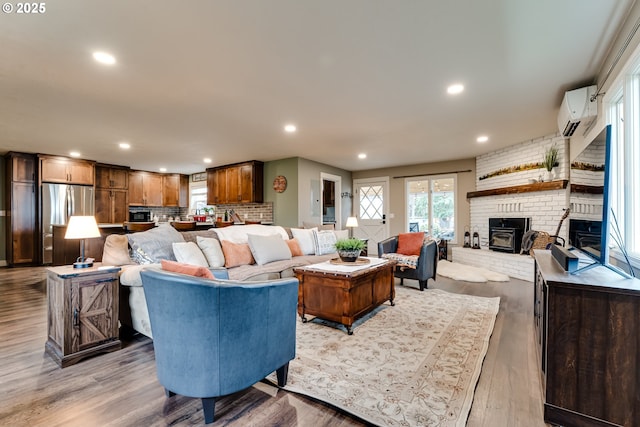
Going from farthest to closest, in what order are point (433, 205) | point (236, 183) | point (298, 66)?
point (433, 205)
point (236, 183)
point (298, 66)

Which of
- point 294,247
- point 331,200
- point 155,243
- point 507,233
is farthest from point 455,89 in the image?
point 331,200

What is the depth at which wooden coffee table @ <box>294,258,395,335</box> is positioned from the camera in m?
2.63

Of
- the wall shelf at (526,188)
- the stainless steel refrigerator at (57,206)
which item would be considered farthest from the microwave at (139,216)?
the wall shelf at (526,188)

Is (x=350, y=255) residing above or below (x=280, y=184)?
below

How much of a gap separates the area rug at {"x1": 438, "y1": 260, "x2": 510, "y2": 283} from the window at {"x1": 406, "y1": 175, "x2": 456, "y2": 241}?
53.0 inches

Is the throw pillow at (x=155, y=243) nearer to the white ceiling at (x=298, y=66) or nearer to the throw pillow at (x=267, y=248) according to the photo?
the throw pillow at (x=267, y=248)

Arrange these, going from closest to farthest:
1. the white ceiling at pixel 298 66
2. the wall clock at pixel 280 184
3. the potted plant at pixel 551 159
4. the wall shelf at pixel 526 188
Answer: the white ceiling at pixel 298 66, the wall shelf at pixel 526 188, the potted plant at pixel 551 159, the wall clock at pixel 280 184

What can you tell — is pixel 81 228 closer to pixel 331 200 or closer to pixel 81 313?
pixel 81 313

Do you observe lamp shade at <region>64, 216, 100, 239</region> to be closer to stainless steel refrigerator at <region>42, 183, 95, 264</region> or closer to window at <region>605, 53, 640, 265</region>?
window at <region>605, 53, 640, 265</region>

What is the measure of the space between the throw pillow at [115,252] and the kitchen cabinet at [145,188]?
6.13 metres

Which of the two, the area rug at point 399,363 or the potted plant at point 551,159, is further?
the potted plant at point 551,159

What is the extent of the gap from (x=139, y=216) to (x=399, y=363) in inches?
342

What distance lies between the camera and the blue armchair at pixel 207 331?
139 cm

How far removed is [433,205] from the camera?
23.5ft
